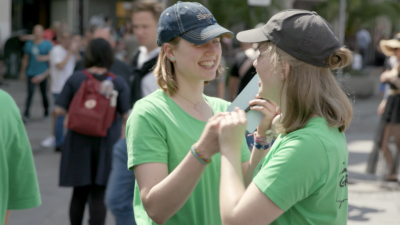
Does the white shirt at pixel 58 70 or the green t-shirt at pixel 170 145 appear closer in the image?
the green t-shirt at pixel 170 145

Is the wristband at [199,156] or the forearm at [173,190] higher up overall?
the wristband at [199,156]

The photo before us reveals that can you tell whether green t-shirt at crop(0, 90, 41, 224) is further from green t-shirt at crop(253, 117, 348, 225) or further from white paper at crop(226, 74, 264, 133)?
green t-shirt at crop(253, 117, 348, 225)

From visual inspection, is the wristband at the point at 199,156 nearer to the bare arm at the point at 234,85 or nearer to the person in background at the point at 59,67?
the bare arm at the point at 234,85

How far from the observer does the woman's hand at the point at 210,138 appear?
1.79m

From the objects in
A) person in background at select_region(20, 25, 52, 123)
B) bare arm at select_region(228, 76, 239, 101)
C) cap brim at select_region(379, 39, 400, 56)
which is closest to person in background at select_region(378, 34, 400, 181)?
cap brim at select_region(379, 39, 400, 56)

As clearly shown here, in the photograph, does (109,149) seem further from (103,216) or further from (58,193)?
(58,193)

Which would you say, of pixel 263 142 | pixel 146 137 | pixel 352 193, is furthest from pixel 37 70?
pixel 263 142

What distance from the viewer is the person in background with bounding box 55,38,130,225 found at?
4.31 meters

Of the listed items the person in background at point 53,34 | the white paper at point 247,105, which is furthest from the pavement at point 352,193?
the person in background at point 53,34

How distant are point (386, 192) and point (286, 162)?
5.62m

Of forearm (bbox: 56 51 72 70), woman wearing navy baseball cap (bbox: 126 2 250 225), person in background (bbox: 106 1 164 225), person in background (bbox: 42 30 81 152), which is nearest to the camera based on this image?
woman wearing navy baseball cap (bbox: 126 2 250 225)

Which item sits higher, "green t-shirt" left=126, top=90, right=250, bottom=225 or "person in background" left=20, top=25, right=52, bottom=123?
"green t-shirt" left=126, top=90, right=250, bottom=225

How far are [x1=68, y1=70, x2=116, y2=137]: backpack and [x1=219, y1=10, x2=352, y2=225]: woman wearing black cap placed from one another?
8.96 feet

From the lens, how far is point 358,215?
580 centimetres
